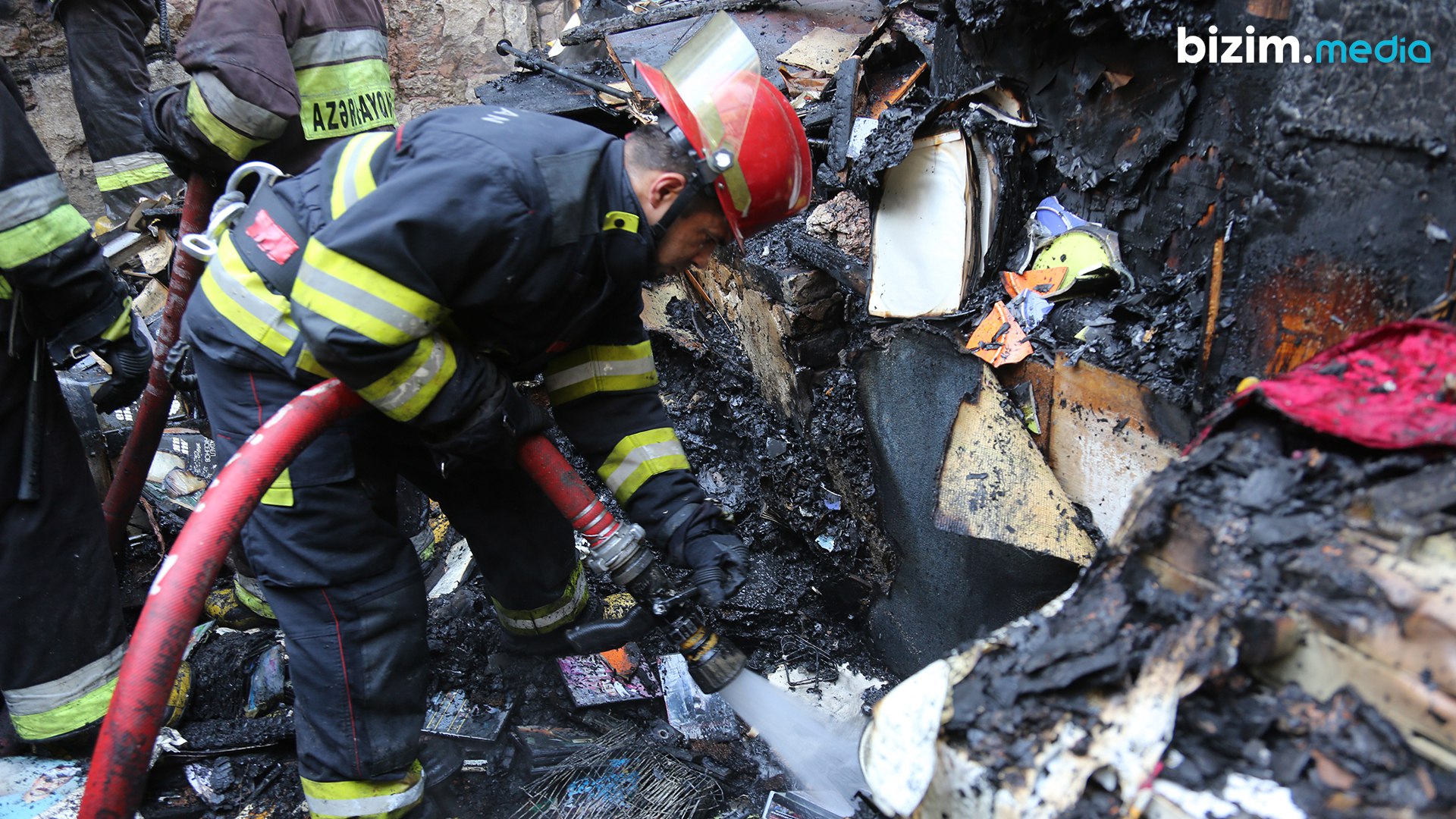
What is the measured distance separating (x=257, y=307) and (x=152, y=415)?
4.54ft

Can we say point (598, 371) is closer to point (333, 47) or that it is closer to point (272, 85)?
point (272, 85)

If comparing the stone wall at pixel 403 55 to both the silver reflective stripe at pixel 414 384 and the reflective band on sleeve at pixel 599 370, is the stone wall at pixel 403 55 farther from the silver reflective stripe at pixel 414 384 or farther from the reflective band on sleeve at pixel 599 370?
the silver reflective stripe at pixel 414 384

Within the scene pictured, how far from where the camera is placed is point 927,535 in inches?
108

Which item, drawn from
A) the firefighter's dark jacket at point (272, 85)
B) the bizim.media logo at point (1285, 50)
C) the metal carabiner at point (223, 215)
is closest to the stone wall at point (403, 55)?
the firefighter's dark jacket at point (272, 85)

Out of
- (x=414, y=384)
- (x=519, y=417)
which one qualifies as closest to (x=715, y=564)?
(x=519, y=417)

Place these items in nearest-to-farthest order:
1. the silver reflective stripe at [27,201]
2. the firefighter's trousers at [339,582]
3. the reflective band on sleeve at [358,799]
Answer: the firefighter's trousers at [339,582]
the reflective band on sleeve at [358,799]
the silver reflective stripe at [27,201]

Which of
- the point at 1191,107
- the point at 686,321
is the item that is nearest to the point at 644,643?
the point at 686,321

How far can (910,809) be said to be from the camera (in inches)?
52.1

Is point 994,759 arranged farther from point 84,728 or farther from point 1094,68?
point 84,728

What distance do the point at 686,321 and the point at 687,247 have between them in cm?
184

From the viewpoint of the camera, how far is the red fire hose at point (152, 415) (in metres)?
3.03

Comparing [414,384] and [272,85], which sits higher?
[272,85]

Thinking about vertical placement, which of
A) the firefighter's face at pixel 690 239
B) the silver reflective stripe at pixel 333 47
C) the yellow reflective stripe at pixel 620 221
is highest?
the silver reflective stripe at pixel 333 47

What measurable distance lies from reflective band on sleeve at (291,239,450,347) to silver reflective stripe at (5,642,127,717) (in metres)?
1.70
